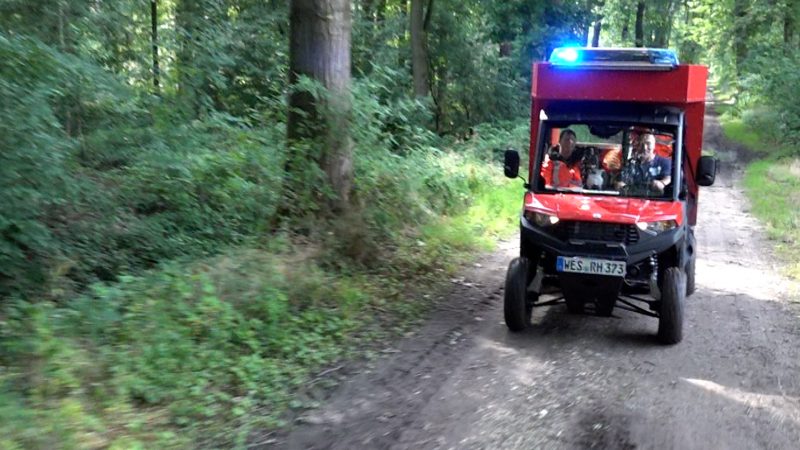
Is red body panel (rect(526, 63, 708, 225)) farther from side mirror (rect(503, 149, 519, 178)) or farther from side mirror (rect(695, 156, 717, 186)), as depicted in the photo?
side mirror (rect(695, 156, 717, 186))

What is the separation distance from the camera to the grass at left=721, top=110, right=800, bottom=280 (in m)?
12.8

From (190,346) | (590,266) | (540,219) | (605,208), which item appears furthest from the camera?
(540,219)

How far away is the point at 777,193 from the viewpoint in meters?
18.9

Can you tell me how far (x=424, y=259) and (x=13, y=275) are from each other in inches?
215

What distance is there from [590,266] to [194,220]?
5275mm

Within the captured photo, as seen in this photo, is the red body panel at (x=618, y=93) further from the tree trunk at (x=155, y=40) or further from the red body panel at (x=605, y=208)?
the tree trunk at (x=155, y=40)

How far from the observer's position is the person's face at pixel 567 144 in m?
8.17

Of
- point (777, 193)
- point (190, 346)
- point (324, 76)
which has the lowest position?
point (190, 346)

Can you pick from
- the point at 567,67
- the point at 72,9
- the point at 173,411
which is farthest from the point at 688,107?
the point at 72,9

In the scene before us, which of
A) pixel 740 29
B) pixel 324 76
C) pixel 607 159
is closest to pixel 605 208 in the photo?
pixel 607 159

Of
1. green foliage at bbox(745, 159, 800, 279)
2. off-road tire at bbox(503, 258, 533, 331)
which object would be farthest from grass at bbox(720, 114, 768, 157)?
off-road tire at bbox(503, 258, 533, 331)

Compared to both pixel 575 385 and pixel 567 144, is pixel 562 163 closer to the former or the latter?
pixel 567 144

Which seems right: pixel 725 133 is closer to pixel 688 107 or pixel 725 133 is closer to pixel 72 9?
pixel 688 107

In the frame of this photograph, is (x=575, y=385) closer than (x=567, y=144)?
Yes
